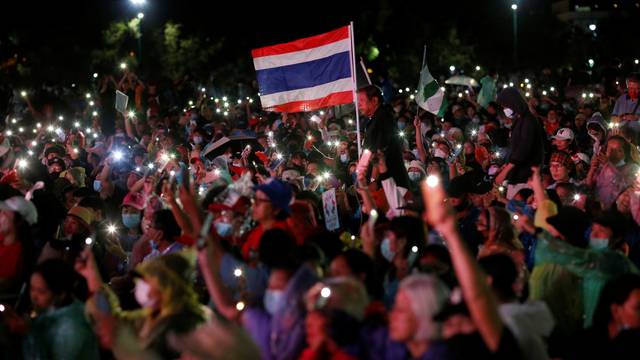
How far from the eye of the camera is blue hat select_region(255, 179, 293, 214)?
7484 millimetres

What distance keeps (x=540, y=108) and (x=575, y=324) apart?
13.8 metres

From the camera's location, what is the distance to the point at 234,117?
27531 millimetres

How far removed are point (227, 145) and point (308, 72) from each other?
Result: 5.98ft

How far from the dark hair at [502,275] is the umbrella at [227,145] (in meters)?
9.15

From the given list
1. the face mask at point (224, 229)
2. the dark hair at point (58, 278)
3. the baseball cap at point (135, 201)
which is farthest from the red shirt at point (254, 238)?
the baseball cap at point (135, 201)

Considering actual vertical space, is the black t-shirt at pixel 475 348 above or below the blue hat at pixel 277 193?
below

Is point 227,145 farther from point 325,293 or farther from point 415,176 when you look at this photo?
point 325,293

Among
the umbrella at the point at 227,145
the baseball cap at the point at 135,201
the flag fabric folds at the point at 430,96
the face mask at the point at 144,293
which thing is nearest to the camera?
the face mask at the point at 144,293

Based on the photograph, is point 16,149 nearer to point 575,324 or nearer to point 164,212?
point 164,212

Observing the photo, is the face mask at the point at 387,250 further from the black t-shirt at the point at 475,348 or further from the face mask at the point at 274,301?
the black t-shirt at the point at 475,348

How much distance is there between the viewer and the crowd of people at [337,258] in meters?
5.09

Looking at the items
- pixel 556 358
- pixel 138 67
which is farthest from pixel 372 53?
pixel 556 358

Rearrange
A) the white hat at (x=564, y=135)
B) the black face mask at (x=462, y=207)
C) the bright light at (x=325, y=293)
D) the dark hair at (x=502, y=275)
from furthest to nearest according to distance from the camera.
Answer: the white hat at (x=564, y=135)
the black face mask at (x=462, y=207)
the dark hair at (x=502, y=275)
the bright light at (x=325, y=293)

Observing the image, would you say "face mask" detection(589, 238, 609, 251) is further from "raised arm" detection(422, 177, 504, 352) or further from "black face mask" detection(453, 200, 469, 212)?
"raised arm" detection(422, 177, 504, 352)
